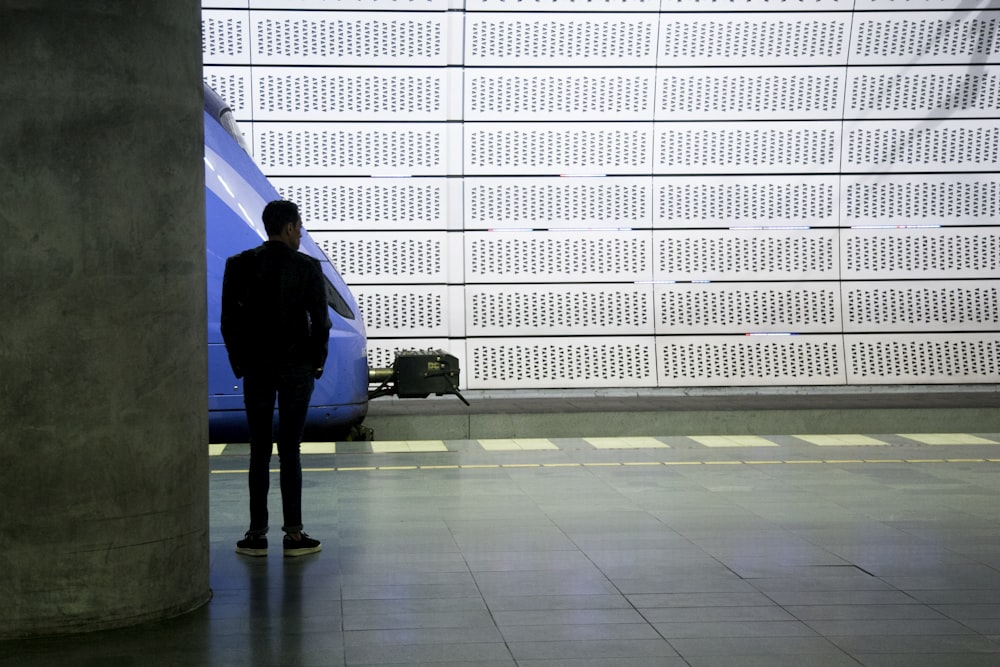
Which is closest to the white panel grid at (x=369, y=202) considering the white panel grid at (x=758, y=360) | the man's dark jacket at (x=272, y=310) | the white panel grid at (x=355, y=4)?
the white panel grid at (x=355, y=4)

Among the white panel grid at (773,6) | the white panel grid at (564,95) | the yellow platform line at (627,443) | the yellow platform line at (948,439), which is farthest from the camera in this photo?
Answer: the white panel grid at (773,6)

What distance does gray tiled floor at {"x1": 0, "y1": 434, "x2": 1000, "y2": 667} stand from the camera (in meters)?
5.05

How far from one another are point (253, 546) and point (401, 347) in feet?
24.3

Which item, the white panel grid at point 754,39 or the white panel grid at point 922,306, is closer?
the white panel grid at point 754,39

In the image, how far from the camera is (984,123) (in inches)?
582

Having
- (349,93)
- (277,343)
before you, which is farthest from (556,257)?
(277,343)

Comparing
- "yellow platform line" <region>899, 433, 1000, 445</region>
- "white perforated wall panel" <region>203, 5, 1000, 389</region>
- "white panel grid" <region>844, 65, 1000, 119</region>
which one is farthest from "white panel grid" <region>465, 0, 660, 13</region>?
"yellow platform line" <region>899, 433, 1000, 445</region>

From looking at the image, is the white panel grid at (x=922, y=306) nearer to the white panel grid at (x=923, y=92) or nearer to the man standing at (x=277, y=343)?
the white panel grid at (x=923, y=92)

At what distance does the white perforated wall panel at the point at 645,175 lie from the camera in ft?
46.1

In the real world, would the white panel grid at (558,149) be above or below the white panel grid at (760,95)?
below

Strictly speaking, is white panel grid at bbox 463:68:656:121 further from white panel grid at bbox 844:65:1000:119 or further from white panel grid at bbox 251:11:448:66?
white panel grid at bbox 844:65:1000:119

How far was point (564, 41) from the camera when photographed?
563 inches

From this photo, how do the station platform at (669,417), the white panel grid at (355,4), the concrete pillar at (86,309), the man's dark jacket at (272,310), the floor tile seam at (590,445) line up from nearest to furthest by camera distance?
the concrete pillar at (86,309), the man's dark jacket at (272,310), the floor tile seam at (590,445), the station platform at (669,417), the white panel grid at (355,4)

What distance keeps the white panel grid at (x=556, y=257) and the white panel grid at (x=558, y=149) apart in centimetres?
67
